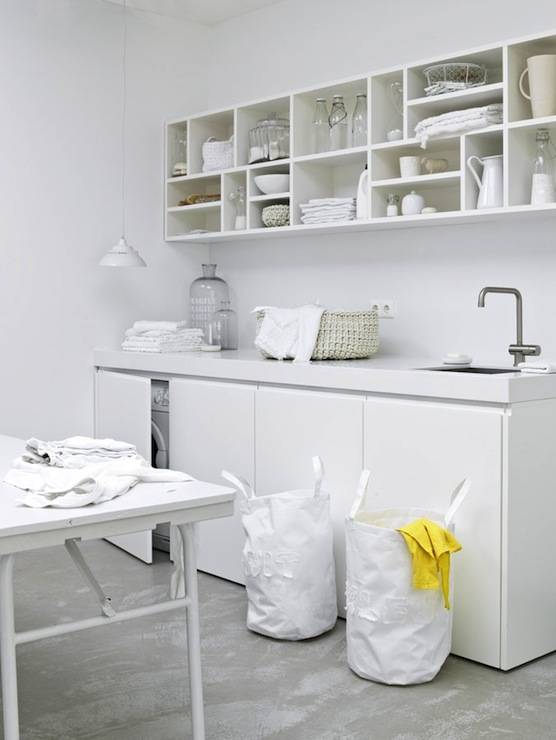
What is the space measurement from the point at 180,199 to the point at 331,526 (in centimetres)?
231

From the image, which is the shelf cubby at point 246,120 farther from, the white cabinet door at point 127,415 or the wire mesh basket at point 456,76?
the white cabinet door at point 127,415

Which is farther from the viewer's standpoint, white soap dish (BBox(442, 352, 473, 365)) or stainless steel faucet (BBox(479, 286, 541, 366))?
white soap dish (BBox(442, 352, 473, 365))

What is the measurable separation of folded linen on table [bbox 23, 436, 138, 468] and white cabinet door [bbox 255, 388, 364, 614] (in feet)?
3.01

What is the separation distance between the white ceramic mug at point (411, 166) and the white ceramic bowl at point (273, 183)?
0.73 meters

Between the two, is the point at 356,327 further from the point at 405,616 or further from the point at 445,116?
the point at 405,616

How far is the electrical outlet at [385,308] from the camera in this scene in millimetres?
3973

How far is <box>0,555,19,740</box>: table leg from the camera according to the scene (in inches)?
73.1

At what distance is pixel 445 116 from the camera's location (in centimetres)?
335

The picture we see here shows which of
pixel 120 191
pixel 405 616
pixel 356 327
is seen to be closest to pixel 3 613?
pixel 405 616

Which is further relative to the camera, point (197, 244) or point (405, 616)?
point (197, 244)

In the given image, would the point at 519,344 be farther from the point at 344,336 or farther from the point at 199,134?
the point at 199,134

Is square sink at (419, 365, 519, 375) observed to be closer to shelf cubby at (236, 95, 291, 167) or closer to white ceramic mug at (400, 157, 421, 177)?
white ceramic mug at (400, 157, 421, 177)

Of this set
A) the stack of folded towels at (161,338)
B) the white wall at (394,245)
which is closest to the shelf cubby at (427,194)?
the white wall at (394,245)

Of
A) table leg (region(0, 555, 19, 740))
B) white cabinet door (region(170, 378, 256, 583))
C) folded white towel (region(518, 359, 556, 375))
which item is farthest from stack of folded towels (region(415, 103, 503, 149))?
table leg (region(0, 555, 19, 740))
